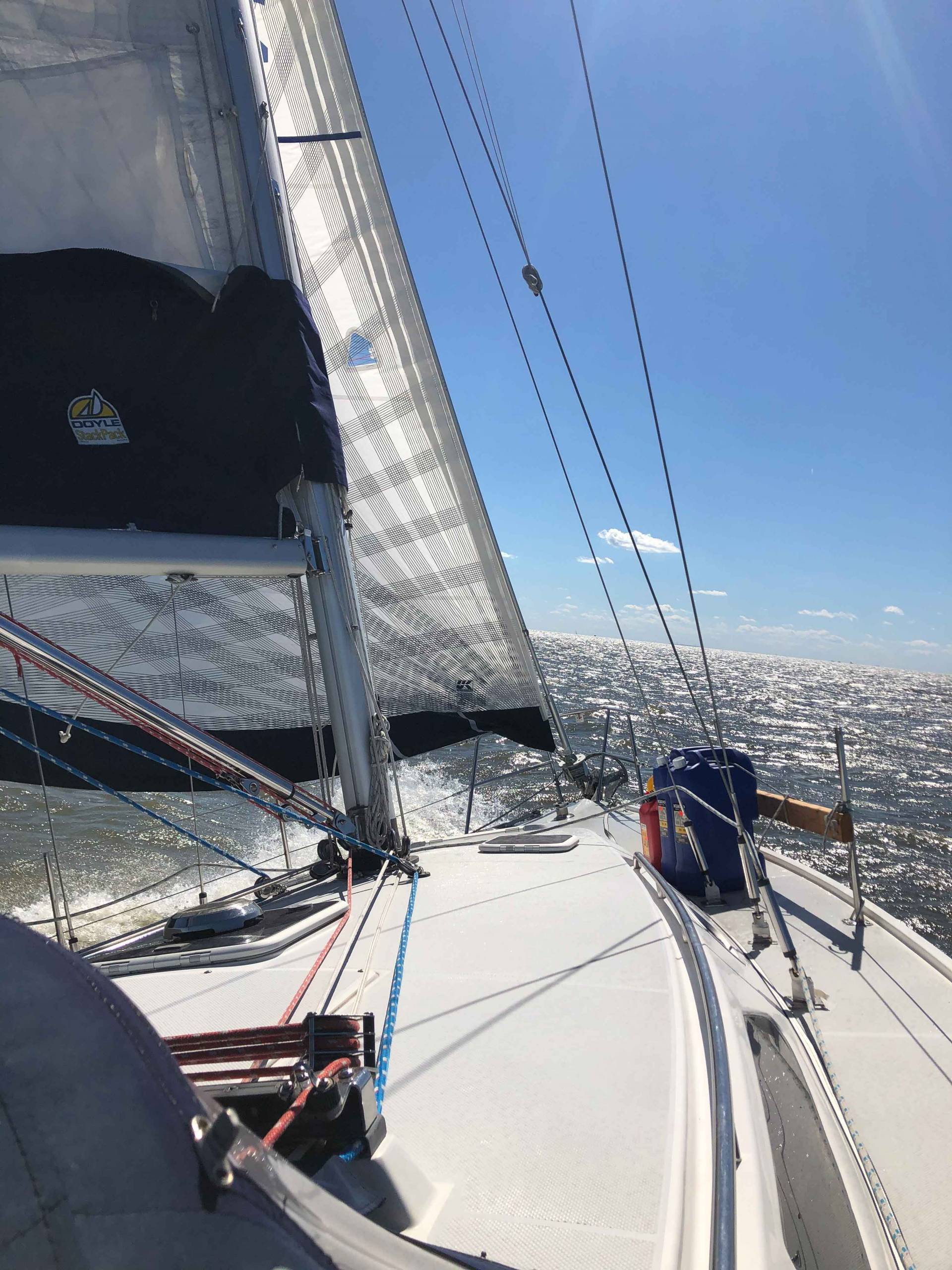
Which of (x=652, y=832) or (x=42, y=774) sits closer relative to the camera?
(x=42, y=774)

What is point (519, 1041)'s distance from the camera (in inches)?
61.6

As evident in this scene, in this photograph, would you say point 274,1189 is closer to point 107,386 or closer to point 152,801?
point 107,386

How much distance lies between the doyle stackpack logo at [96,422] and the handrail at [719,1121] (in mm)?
2832

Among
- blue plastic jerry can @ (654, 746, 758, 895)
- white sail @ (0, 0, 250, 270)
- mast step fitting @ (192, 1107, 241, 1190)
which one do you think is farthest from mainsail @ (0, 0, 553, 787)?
mast step fitting @ (192, 1107, 241, 1190)

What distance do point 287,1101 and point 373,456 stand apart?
11.7 ft

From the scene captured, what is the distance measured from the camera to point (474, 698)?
452 cm

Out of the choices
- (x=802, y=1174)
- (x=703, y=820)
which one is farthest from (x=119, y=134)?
(x=703, y=820)

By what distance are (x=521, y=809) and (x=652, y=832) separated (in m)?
4.82

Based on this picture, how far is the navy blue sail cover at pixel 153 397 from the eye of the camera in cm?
268

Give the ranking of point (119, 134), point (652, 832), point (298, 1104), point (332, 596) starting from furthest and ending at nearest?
point (652, 832) → point (332, 596) → point (119, 134) → point (298, 1104)

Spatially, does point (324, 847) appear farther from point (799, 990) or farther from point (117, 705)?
point (799, 990)

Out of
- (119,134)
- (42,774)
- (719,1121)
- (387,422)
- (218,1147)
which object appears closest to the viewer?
(218,1147)

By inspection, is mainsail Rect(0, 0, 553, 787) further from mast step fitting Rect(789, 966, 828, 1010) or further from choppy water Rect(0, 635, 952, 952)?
mast step fitting Rect(789, 966, 828, 1010)

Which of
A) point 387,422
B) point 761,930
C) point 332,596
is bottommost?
point 761,930
